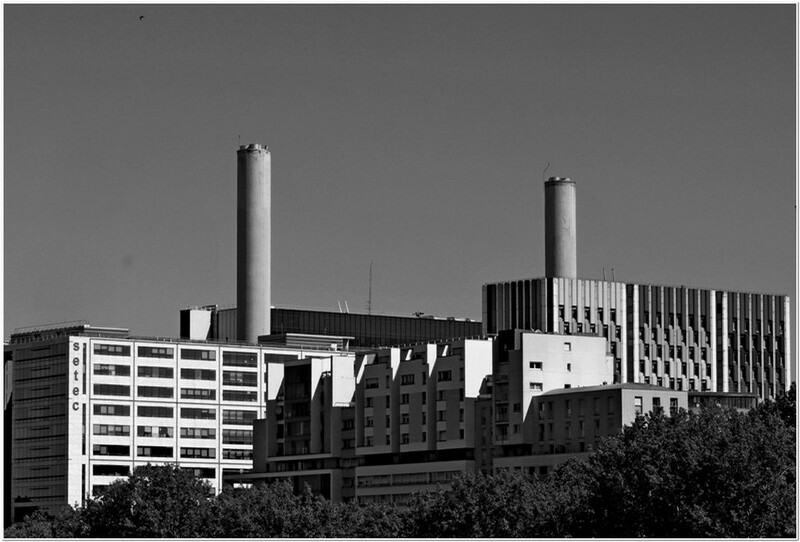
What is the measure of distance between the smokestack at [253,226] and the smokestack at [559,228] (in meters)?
30.7

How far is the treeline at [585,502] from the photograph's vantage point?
7262 cm

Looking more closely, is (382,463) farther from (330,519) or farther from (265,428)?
(330,519)

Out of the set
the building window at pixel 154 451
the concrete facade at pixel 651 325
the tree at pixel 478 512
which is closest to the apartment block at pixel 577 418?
the concrete facade at pixel 651 325

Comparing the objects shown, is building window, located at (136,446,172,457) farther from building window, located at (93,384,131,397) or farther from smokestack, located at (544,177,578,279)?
smokestack, located at (544,177,578,279)

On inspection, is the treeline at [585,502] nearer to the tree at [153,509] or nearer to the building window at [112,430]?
the tree at [153,509]

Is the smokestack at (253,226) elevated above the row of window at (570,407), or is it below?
above

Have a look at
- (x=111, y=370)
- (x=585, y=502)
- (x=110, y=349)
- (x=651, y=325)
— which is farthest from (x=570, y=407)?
(x=110, y=349)

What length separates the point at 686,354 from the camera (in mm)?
195750

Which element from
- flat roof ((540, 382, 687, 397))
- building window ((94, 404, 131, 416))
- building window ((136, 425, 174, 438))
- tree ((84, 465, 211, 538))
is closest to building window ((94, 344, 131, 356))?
building window ((94, 404, 131, 416))

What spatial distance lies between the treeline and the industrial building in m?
29.5

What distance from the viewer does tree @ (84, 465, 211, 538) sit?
10225 centimetres

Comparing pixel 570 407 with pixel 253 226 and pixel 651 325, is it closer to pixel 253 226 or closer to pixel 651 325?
pixel 651 325

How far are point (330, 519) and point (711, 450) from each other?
1255 inches

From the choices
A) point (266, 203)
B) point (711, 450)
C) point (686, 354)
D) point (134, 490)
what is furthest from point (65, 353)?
point (711, 450)
